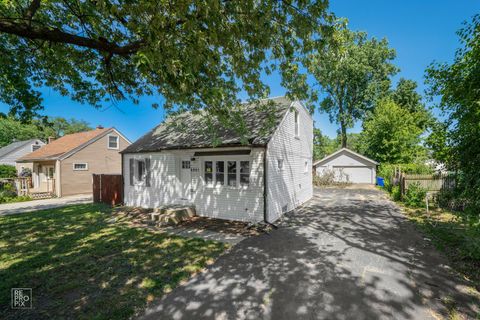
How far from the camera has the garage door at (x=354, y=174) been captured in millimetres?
25594

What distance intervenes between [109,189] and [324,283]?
13519 mm

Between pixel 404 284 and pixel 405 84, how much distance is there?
120 feet

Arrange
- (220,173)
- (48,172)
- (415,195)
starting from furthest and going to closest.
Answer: (48,172), (415,195), (220,173)

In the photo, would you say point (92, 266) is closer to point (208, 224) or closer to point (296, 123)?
point (208, 224)

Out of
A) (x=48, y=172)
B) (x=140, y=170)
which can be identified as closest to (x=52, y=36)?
(x=140, y=170)

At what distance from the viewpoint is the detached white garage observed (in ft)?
83.6

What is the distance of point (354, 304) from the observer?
3.68 m

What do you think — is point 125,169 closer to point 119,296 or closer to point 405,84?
point 119,296

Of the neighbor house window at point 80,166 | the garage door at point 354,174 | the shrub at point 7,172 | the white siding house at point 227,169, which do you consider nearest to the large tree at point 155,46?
the white siding house at point 227,169

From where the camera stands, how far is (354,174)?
85.4 feet

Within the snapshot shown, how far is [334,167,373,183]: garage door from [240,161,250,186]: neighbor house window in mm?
20575

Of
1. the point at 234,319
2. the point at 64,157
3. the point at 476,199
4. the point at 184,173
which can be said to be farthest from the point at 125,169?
the point at 476,199

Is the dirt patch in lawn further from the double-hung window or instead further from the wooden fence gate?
the wooden fence gate
